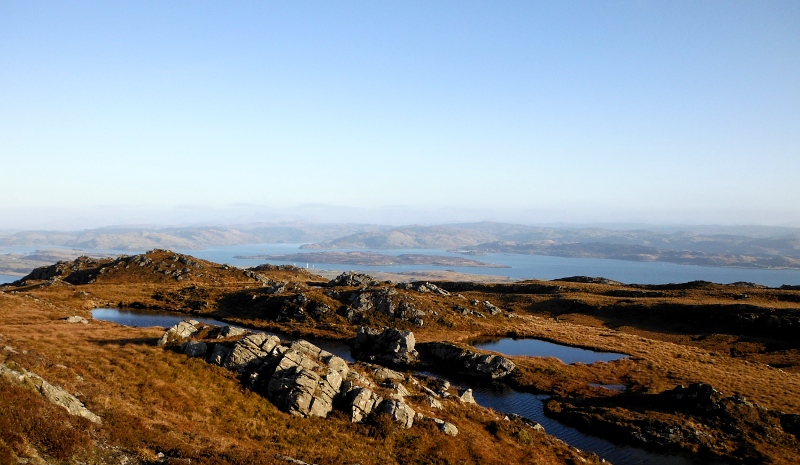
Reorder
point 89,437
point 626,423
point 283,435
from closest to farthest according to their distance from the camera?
point 89,437, point 283,435, point 626,423

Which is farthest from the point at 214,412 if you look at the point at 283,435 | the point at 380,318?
the point at 380,318

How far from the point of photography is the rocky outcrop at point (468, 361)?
195ft

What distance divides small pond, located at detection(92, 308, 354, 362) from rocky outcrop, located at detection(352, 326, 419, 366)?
2478mm

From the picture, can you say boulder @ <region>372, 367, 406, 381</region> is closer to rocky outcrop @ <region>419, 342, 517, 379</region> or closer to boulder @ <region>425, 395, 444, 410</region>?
boulder @ <region>425, 395, 444, 410</region>

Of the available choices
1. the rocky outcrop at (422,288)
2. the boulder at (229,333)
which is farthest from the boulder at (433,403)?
the rocky outcrop at (422,288)

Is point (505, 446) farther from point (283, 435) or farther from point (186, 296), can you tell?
point (186, 296)

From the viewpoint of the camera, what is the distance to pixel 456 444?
3128cm

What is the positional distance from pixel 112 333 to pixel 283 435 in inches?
1155

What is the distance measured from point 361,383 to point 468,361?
29.0 m

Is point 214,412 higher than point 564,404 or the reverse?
higher

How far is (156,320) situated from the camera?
261 feet

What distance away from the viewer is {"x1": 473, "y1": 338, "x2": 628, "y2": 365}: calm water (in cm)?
7181

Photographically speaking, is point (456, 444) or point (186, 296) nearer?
point (456, 444)

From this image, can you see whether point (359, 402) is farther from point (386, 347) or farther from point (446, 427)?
point (386, 347)
